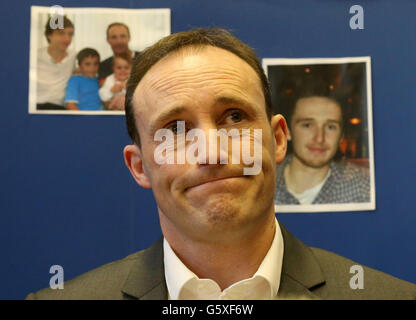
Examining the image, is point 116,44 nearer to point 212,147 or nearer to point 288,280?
point 212,147

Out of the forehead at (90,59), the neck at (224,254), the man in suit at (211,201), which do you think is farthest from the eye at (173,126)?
the forehead at (90,59)

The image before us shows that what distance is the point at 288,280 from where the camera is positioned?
0.84 m

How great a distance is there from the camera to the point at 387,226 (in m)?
0.92

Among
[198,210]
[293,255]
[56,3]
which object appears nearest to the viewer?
[198,210]

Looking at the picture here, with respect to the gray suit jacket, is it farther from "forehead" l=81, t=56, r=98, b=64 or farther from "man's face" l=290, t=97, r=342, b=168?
"forehead" l=81, t=56, r=98, b=64

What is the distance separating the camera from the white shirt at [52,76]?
936 millimetres

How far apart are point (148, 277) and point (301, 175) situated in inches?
13.3

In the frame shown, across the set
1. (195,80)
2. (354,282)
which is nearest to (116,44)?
(195,80)

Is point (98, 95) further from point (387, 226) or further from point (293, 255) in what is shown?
point (387, 226)

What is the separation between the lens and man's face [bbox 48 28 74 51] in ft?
3.12

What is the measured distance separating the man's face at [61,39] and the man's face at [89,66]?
1.8 inches

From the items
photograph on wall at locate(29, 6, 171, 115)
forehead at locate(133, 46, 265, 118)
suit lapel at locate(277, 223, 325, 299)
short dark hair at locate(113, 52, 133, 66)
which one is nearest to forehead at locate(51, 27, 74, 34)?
photograph on wall at locate(29, 6, 171, 115)
